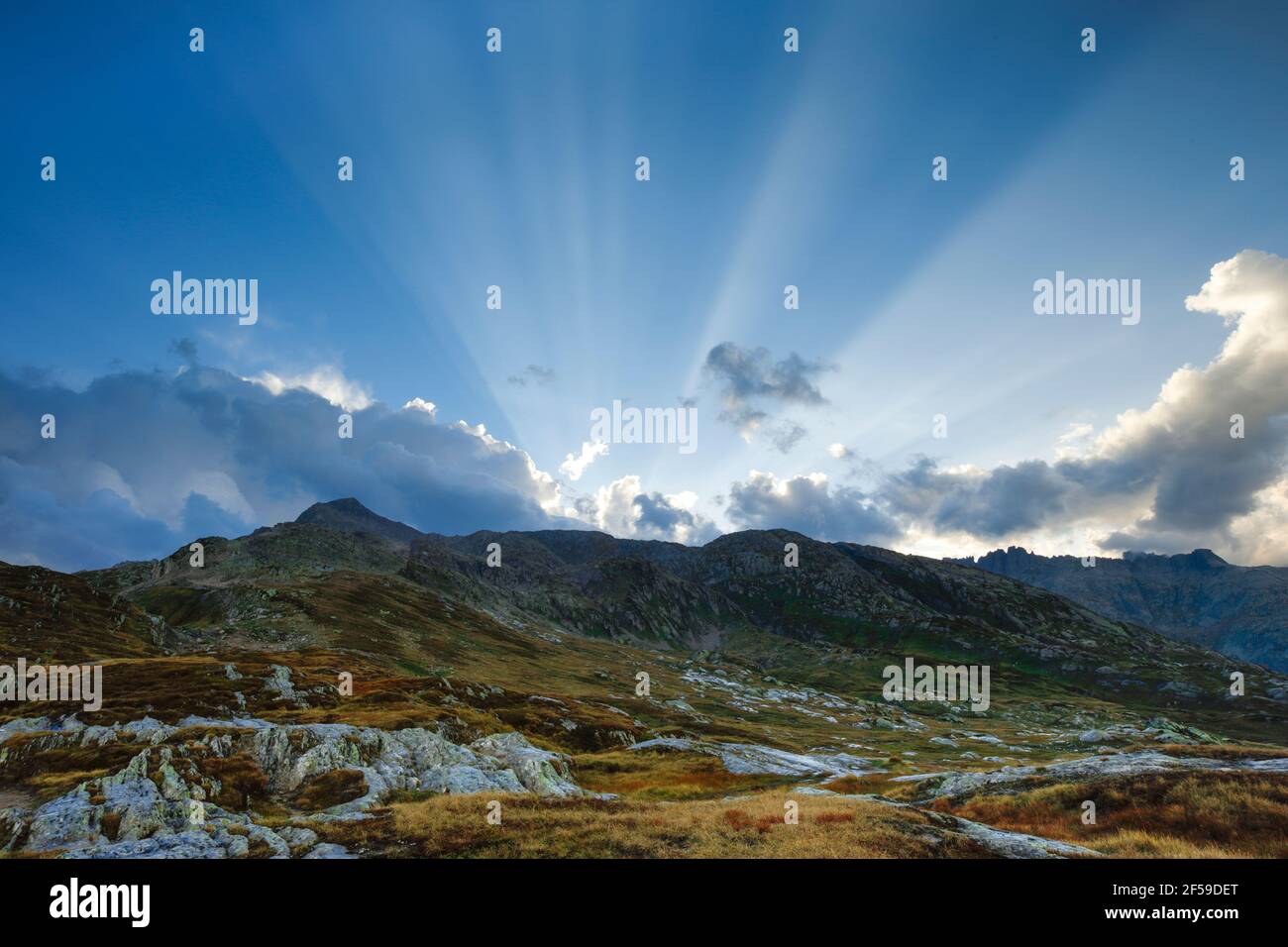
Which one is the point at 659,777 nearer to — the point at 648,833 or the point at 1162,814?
the point at 648,833

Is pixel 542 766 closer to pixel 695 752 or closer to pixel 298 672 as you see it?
pixel 695 752

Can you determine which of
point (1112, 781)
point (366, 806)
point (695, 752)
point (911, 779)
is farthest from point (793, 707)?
point (366, 806)

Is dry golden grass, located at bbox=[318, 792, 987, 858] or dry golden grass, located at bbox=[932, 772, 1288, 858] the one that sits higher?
dry golden grass, located at bbox=[318, 792, 987, 858]

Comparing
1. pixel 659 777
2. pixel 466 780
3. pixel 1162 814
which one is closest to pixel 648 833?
pixel 466 780

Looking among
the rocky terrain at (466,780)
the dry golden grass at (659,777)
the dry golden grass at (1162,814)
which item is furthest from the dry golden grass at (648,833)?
the dry golden grass at (659,777)

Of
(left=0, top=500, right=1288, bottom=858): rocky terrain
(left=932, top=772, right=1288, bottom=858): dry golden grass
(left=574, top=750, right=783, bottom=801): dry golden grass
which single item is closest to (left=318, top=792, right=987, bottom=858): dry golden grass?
(left=0, top=500, right=1288, bottom=858): rocky terrain

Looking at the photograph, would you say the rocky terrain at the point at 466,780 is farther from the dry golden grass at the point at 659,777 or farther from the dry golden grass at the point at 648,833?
the dry golden grass at the point at 659,777

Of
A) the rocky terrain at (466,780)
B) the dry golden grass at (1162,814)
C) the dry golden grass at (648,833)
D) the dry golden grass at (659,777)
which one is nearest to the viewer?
the dry golden grass at (648,833)

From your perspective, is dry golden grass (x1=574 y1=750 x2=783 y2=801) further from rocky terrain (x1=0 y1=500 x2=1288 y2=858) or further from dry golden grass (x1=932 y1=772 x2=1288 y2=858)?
dry golden grass (x1=932 y1=772 x2=1288 y2=858)

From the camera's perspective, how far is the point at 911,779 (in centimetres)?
4959

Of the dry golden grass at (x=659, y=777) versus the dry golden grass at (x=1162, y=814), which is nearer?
the dry golden grass at (x=1162, y=814)

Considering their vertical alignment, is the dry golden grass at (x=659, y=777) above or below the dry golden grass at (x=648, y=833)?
below

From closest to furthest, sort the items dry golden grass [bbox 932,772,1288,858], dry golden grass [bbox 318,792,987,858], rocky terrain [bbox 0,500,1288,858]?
dry golden grass [bbox 318,792,987,858], rocky terrain [bbox 0,500,1288,858], dry golden grass [bbox 932,772,1288,858]
